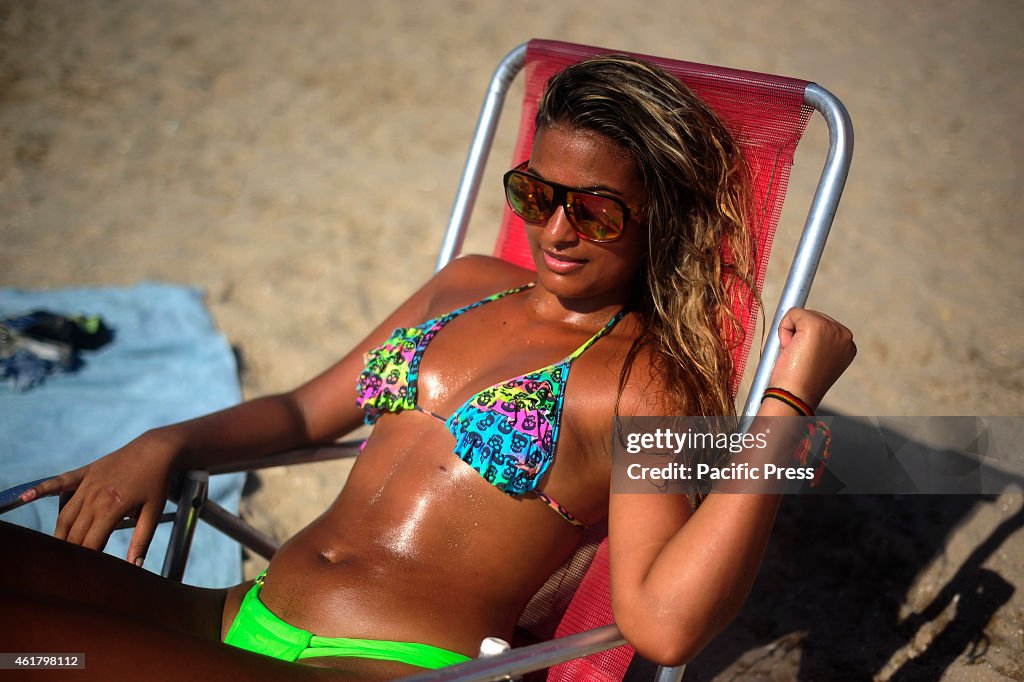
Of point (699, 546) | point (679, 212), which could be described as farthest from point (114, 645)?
point (679, 212)

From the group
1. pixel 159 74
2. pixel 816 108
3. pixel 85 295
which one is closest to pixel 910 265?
pixel 816 108

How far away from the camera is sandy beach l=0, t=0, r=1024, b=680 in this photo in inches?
104

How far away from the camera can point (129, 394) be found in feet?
11.3

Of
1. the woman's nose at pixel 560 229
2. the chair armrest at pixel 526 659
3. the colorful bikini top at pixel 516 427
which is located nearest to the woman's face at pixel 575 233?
the woman's nose at pixel 560 229

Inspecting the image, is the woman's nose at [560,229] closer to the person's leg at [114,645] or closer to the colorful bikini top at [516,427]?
the colorful bikini top at [516,427]

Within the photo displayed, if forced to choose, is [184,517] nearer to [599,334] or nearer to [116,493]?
[116,493]

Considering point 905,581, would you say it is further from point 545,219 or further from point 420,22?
point 420,22

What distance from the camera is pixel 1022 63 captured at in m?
5.53

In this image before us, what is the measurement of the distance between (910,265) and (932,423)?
1.13 m

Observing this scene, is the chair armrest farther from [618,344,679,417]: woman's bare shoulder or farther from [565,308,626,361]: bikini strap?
[565,308,626,361]: bikini strap

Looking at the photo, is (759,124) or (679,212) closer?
(679,212)

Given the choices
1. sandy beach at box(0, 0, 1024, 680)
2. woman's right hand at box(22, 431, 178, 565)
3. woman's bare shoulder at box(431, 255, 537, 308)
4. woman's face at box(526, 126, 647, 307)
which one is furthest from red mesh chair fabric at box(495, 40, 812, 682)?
woman's right hand at box(22, 431, 178, 565)

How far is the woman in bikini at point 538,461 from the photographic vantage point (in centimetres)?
149

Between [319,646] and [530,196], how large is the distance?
919 mm
